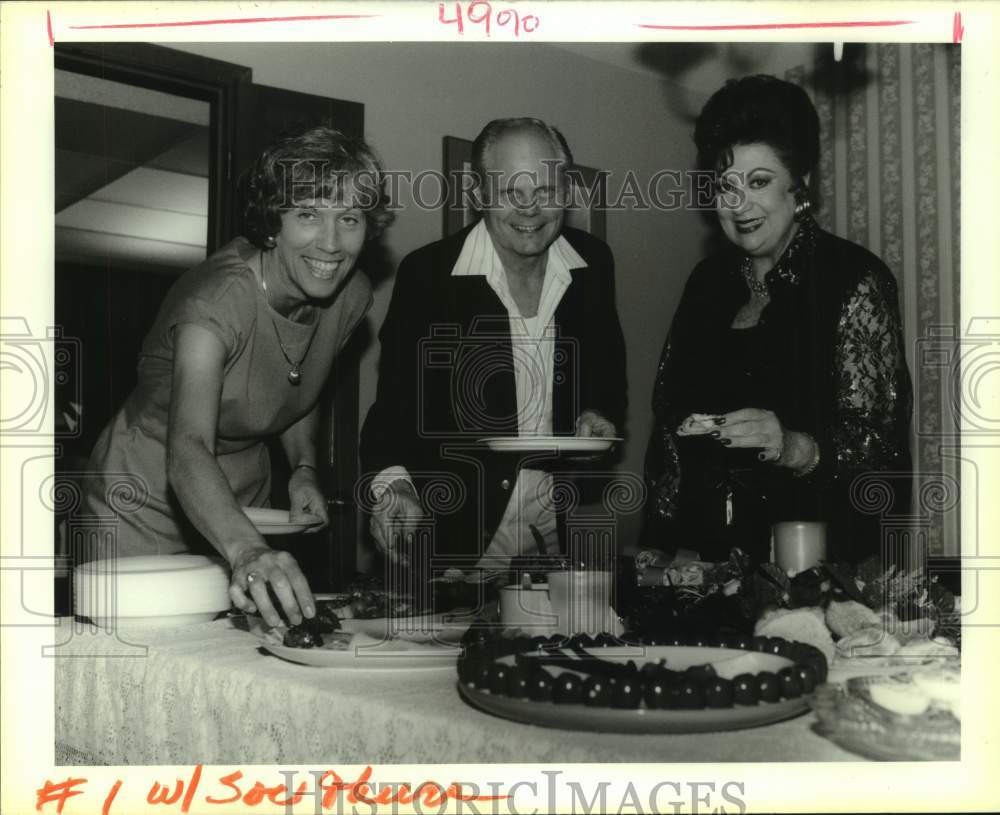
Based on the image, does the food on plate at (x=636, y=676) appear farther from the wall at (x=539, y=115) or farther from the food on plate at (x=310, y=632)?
the wall at (x=539, y=115)

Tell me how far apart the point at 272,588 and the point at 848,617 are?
593 mm

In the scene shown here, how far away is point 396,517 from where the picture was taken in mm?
1447

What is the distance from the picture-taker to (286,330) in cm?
156

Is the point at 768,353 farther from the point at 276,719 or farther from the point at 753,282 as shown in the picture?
the point at 276,719

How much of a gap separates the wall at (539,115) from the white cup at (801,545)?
1.27m

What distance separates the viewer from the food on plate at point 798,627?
93cm

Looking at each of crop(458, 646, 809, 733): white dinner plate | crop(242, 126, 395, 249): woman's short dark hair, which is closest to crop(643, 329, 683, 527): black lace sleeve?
crop(242, 126, 395, 249): woman's short dark hair

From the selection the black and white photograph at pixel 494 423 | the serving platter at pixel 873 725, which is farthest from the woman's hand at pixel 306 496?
the serving platter at pixel 873 725

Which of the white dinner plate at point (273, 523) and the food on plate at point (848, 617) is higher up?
the white dinner plate at point (273, 523)

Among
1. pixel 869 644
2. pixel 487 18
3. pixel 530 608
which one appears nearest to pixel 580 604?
pixel 530 608

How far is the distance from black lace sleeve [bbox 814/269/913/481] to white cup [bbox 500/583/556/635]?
86 cm

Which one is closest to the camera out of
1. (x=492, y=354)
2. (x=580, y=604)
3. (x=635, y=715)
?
(x=635, y=715)

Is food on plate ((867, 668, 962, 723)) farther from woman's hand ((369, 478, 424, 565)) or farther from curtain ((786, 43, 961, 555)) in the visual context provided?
curtain ((786, 43, 961, 555))

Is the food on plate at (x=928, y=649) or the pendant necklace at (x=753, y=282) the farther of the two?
the pendant necklace at (x=753, y=282)
